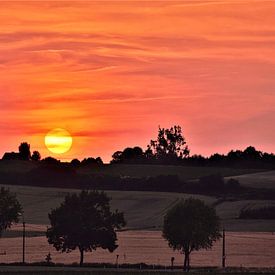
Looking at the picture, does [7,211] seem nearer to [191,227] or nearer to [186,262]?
[191,227]

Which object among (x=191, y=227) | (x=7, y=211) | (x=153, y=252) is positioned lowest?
(x=153, y=252)

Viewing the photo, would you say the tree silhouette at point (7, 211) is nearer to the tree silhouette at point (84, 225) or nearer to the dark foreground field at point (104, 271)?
the tree silhouette at point (84, 225)

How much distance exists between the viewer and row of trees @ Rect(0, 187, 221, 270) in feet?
536

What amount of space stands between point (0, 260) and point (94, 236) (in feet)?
55.8

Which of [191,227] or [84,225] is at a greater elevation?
[84,225]

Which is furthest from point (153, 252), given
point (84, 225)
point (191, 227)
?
point (84, 225)

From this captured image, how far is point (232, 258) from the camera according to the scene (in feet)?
516

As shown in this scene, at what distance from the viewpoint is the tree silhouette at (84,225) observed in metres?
169

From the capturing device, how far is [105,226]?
173 m

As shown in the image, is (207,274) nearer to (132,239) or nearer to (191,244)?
(191,244)

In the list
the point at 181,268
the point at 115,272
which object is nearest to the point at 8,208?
the point at 181,268

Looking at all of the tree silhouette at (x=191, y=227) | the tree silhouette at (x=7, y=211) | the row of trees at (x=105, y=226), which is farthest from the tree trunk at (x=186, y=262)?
the tree silhouette at (x=7, y=211)

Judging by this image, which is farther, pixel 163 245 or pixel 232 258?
pixel 163 245

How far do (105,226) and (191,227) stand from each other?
13772 mm
